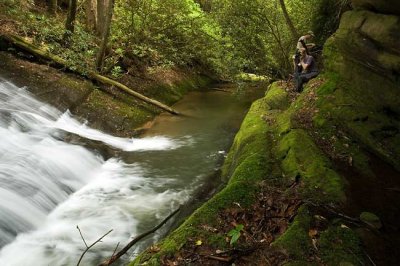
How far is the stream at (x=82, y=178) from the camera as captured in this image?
714cm

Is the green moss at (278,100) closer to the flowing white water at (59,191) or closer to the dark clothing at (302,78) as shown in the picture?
the dark clothing at (302,78)

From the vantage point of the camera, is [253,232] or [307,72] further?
[307,72]

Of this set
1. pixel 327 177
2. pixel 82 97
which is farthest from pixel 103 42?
pixel 327 177

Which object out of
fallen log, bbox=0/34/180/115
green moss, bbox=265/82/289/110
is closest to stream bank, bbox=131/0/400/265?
green moss, bbox=265/82/289/110

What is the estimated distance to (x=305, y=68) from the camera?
39.2ft

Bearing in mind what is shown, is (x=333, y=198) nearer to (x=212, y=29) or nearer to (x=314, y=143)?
(x=314, y=143)

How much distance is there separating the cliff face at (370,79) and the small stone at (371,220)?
1.72 meters

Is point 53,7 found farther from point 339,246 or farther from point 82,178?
point 339,246

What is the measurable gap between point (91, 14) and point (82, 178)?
11.3 meters

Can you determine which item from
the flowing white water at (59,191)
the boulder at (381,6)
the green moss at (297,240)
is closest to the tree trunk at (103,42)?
the flowing white water at (59,191)

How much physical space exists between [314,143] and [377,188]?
4.72ft

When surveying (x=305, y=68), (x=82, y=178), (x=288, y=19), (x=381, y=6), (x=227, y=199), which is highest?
(x=381, y=6)

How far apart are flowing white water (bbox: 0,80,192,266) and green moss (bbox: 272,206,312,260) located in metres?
3.32

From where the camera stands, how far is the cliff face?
23.2 ft
